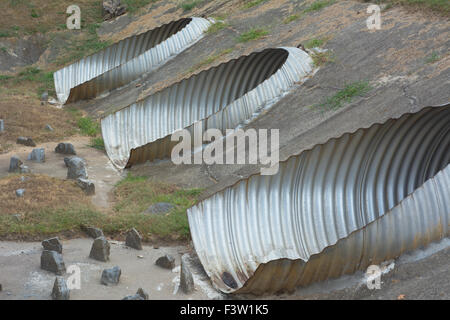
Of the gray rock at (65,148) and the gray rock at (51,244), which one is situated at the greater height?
the gray rock at (51,244)

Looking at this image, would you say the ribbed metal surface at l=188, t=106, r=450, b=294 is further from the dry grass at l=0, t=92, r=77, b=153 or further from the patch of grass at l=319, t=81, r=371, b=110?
the dry grass at l=0, t=92, r=77, b=153

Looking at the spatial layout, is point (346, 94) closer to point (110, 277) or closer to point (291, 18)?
point (291, 18)

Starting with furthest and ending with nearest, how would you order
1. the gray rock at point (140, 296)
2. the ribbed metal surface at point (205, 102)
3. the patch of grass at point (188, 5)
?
1. the patch of grass at point (188, 5)
2. the ribbed metal surface at point (205, 102)
3. the gray rock at point (140, 296)

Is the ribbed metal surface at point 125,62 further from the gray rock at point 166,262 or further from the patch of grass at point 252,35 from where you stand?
the gray rock at point 166,262

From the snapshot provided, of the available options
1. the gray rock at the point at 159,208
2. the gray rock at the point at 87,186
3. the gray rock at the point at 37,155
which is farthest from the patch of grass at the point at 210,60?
the gray rock at the point at 159,208

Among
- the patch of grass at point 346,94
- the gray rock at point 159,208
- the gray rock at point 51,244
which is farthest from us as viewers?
the patch of grass at point 346,94

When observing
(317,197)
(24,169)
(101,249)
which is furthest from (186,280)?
(24,169)

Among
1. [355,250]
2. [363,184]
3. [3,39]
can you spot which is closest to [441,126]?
[363,184]
